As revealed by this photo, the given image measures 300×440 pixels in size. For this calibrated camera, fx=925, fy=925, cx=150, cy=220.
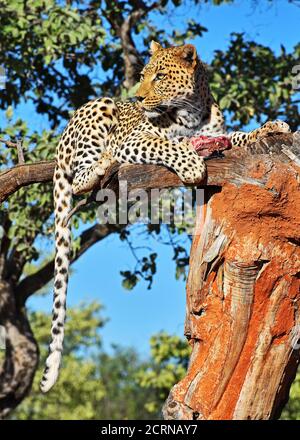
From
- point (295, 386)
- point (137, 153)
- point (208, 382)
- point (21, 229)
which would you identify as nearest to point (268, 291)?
point (208, 382)

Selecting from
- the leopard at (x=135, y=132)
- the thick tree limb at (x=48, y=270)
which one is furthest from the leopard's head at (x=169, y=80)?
the thick tree limb at (x=48, y=270)

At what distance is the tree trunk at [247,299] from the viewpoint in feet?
19.7

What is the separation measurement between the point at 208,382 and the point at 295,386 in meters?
7.80

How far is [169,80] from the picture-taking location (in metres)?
7.13

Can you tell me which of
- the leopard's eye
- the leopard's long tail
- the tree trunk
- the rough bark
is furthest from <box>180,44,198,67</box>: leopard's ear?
the rough bark

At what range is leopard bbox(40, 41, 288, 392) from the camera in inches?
260

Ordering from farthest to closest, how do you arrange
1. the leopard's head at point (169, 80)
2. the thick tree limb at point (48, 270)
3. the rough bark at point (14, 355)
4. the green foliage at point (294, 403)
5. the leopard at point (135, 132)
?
1. the green foliage at point (294, 403)
2. the rough bark at point (14, 355)
3. the thick tree limb at point (48, 270)
4. the leopard's head at point (169, 80)
5. the leopard at point (135, 132)

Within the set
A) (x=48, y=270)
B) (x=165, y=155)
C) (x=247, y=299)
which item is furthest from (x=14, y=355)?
(x=247, y=299)

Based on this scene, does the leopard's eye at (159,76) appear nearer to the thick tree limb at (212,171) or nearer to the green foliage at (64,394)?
the thick tree limb at (212,171)

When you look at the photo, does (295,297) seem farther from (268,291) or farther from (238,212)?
(238,212)

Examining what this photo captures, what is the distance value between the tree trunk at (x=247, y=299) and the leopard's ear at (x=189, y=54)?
1.53 metres

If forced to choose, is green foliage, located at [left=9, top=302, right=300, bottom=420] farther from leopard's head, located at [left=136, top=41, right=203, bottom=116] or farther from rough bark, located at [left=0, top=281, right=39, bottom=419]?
leopard's head, located at [left=136, top=41, right=203, bottom=116]

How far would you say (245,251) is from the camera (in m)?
6.05

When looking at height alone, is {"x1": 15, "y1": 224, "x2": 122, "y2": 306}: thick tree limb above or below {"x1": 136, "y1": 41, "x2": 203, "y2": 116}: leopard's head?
below
